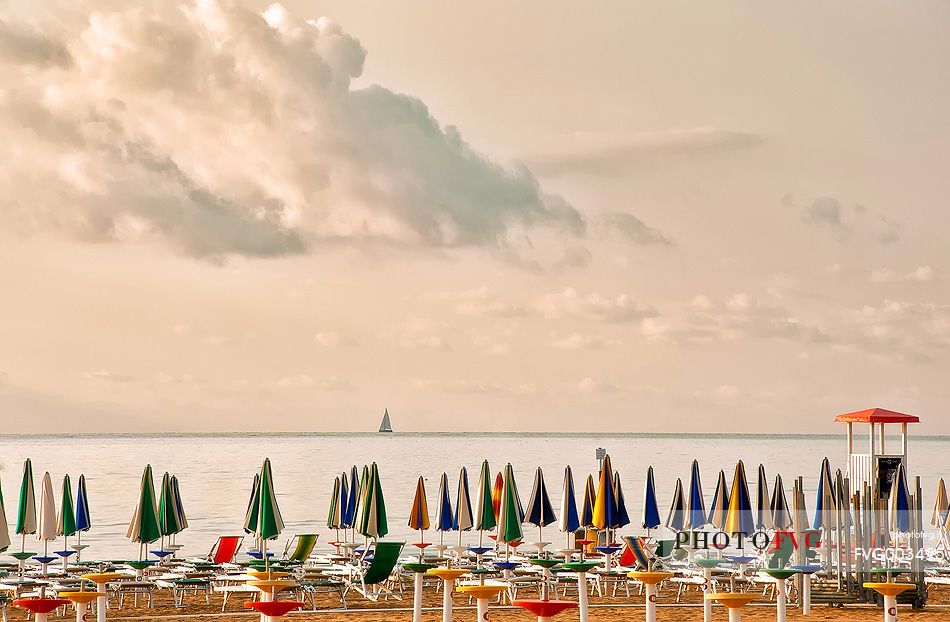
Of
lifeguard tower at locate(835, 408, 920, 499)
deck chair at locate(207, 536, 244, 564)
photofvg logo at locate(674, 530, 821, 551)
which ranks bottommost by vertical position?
deck chair at locate(207, 536, 244, 564)

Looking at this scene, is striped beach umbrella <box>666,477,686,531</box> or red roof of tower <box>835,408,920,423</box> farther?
striped beach umbrella <box>666,477,686,531</box>

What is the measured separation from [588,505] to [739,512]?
3.00 m

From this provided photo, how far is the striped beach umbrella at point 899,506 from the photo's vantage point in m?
17.1

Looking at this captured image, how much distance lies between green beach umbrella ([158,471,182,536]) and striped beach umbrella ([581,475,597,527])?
6.77 meters

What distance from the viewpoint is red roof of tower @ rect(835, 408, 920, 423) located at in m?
17.5

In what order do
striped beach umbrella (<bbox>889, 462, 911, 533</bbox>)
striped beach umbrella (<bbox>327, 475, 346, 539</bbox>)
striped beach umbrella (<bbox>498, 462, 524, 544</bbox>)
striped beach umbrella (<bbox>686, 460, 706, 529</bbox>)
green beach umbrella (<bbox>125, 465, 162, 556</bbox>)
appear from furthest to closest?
Result: 1. striped beach umbrella (<bbox>327, 475, 346, 539</bbox>)
2. striped beach umbrella (<bbox>686, 460, 706, 529</bbox>)
3. striped beach umbrella (<bbox>498, 462, 524, 544</bbox>)
4. green beach umbrella (<bbox>125, 465, 162, 556</bbox>)
5. striped beach umbrella (<bbox>889, 462, 911, 533</bbox>)

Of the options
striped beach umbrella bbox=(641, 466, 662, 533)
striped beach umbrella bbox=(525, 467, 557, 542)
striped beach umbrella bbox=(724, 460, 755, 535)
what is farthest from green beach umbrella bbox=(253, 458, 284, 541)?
striped beach umbrella bbox=(641, 466, 662, 533)

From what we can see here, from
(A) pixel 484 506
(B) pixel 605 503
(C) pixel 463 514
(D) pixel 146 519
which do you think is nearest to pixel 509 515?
(A) pixel 484 506

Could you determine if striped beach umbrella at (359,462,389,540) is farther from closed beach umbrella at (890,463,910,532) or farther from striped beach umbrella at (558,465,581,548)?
closed beach umbrella at (890,463,910,532)

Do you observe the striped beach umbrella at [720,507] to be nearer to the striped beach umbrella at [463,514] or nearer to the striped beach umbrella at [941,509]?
the striped beach umbrella at [463,514]

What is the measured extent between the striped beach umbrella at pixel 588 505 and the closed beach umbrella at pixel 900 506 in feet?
17.3

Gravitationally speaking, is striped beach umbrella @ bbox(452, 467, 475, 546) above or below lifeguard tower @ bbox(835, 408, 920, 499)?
below

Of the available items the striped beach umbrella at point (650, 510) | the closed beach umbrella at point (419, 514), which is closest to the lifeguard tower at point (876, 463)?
the striped beach umbrella at point (650, 510)

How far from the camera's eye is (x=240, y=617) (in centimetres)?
1641
